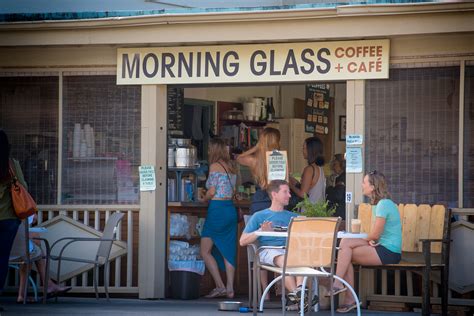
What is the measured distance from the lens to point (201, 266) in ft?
43.6

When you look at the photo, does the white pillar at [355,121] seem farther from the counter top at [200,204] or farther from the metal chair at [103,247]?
the metal chair at [103,247]

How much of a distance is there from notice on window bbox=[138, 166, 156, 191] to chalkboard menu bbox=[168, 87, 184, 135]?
1542mm

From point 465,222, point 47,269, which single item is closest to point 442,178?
point 465,222

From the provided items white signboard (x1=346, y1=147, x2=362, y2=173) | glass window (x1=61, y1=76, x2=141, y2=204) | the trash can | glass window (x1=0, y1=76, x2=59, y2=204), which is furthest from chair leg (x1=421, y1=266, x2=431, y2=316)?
glass window (x1=0, y1=76, x2=59, y2=204)

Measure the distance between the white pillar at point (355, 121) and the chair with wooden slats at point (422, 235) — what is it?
0.23m

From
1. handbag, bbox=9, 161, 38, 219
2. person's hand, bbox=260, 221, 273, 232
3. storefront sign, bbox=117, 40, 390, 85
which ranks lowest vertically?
person's hand, bbox=260, 221, 273, 232

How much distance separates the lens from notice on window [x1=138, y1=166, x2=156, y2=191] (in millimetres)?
12797

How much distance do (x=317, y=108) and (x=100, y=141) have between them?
484cm

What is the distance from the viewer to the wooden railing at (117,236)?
1295cm

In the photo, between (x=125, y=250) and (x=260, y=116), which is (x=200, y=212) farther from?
(x=260, y=116)

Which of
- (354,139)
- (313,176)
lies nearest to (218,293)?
(313,176)

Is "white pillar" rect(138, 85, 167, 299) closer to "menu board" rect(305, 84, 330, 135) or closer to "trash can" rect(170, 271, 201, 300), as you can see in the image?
"trash can" rect(170, 271, 201, 300)

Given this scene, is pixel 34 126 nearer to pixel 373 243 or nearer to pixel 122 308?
pixel 122 308

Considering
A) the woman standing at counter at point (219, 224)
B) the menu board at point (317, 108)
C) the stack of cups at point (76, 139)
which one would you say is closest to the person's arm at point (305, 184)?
the woman standing at counter at point (219, 224)
